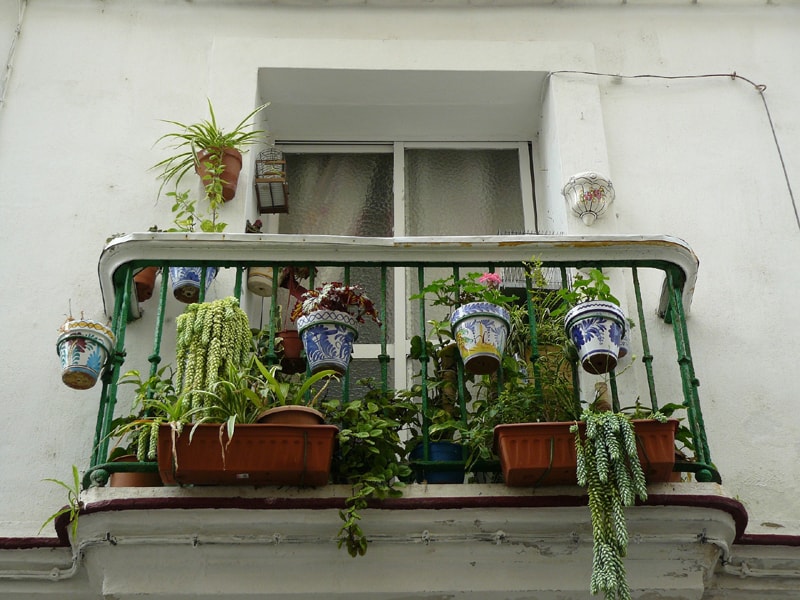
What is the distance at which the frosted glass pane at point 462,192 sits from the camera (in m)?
6.75

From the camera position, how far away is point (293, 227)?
6.74m

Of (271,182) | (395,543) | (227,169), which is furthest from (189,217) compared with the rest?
(395,543)

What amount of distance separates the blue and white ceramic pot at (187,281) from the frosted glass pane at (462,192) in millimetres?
1508

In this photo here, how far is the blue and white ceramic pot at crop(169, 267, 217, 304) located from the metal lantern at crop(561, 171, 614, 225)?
194cm

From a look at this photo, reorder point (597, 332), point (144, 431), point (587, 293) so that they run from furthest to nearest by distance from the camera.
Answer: point (587, 293)
point (597, 332)
point (144, 431)

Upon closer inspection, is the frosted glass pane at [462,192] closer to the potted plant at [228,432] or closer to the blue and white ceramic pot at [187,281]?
the blue and white ceramic pot at [187,281]

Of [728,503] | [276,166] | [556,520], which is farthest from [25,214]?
[728,503]

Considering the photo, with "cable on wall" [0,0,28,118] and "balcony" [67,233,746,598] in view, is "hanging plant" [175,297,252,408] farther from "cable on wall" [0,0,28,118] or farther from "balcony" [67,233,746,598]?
"cable on wall" [0,0,28,118]

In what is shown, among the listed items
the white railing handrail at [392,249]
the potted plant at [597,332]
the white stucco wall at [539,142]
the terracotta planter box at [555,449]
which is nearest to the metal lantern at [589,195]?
the white stucco wall at [539,142]

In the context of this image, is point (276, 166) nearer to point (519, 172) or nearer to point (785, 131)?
point (519, 172)

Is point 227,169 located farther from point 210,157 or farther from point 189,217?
point 189,217

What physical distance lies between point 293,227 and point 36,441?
2.04 m

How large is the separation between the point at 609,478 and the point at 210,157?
292cm

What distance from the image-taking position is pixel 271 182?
250 inches
